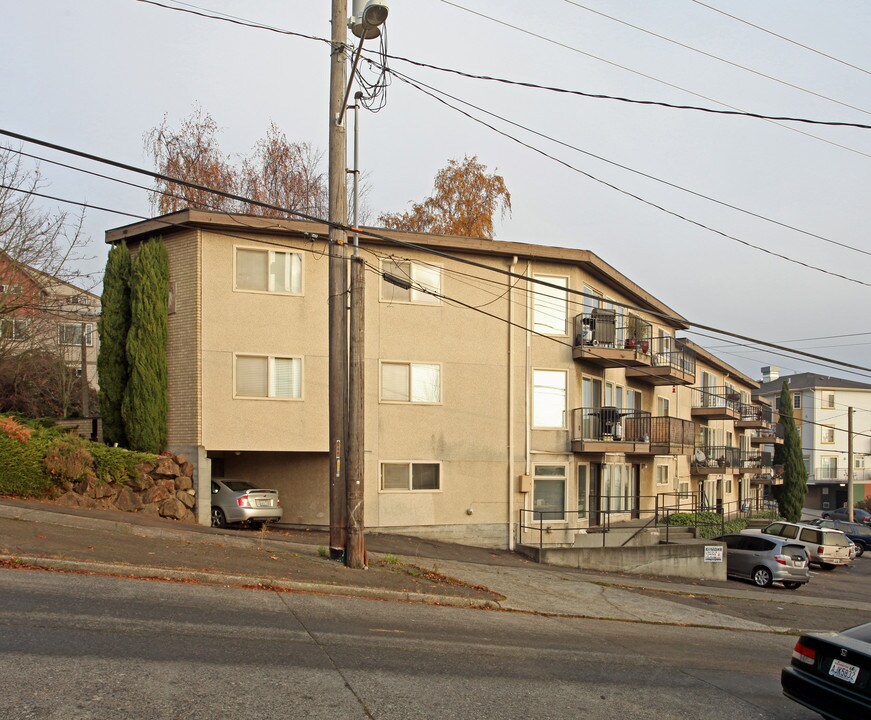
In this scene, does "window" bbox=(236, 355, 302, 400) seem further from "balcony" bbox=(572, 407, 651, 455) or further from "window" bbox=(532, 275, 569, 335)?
"balcony" bbox=(572, 407, 651, 455)

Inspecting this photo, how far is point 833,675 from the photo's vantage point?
7.64 metres

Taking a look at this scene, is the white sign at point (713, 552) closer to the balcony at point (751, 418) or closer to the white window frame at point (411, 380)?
the white window frame at point (411, 380)

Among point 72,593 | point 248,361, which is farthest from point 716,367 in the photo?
point 72,593

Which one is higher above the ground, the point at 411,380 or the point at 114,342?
the point at 114,342

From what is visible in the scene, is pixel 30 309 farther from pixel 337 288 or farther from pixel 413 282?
pixel 337 288

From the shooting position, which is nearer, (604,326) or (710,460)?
(604,326)

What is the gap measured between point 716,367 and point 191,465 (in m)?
33.7

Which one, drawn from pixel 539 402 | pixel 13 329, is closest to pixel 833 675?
pixel 539 402

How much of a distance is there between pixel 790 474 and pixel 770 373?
3151cm

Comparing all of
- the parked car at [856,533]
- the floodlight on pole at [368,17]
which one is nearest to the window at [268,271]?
the floodlight on pole at [368,17]

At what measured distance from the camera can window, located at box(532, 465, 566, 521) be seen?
22.7m

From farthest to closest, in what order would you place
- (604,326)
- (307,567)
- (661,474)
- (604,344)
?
1. (661,474)
2. (604,326)
3. (604,344)
4. (307,567)

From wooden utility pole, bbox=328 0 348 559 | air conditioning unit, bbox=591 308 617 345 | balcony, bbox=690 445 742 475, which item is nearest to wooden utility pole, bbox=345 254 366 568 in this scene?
wooden utility pole, bbox=328 0 348 559

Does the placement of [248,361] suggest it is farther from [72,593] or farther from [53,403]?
[53,403]
